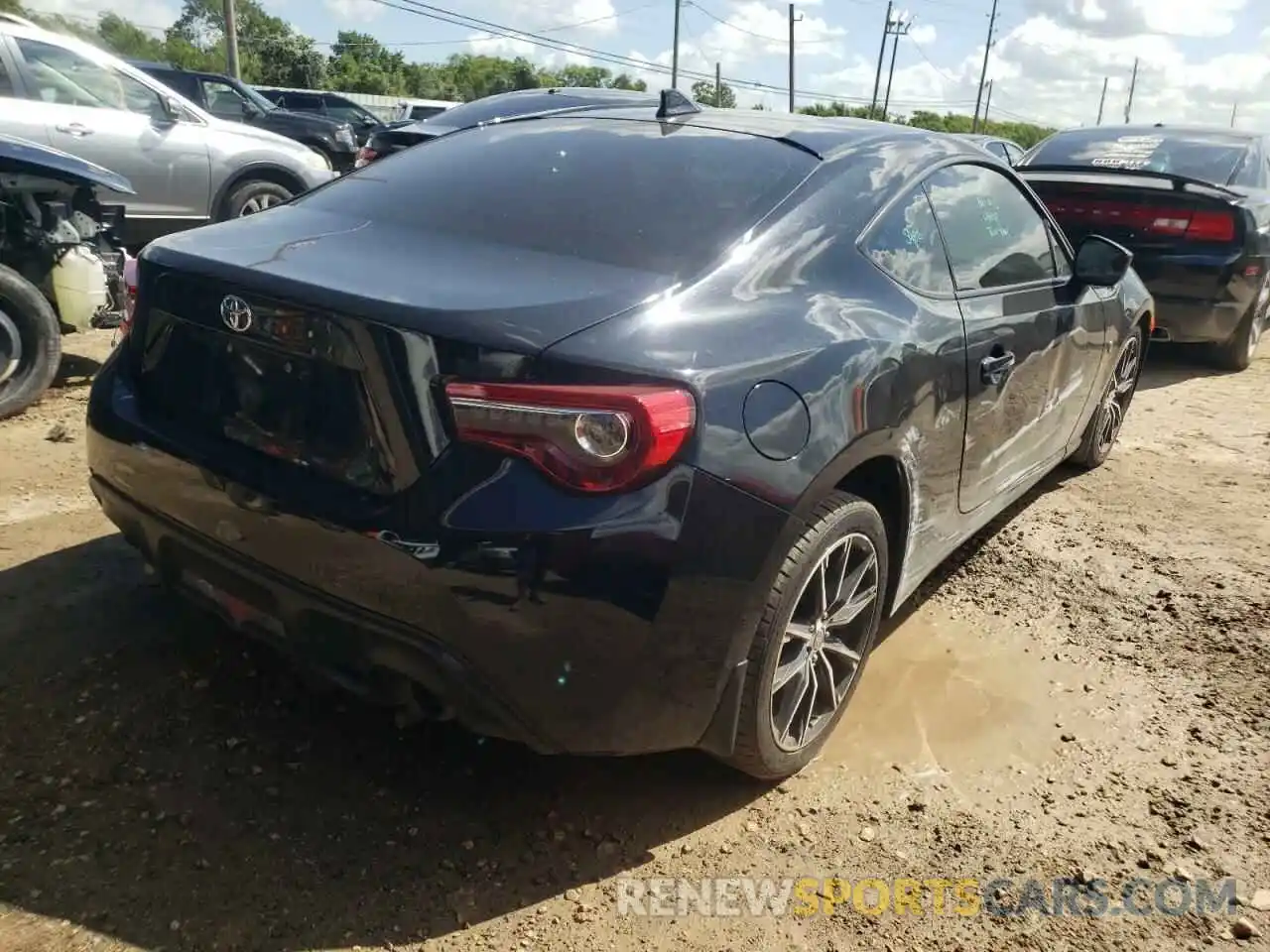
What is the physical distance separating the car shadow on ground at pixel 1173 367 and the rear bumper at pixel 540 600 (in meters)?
5.75

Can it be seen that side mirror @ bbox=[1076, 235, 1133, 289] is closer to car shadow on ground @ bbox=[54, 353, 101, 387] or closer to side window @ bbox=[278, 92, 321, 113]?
car shadow on ground @ bbox=[54, 353, 101, 387]

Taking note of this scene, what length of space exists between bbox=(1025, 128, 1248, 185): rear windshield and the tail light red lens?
0.56 metres

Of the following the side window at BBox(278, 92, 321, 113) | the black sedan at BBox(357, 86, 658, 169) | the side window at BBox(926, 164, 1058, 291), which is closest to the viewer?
the side window at BBox(926, 164, 1058, 291)

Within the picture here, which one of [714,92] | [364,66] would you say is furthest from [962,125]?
[364,66]

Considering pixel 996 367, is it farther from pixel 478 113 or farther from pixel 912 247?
pixel 478 113

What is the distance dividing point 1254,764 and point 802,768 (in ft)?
4.12

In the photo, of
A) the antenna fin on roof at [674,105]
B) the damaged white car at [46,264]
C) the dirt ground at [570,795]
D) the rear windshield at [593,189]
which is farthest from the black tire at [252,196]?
the rear windshield at [593,189]

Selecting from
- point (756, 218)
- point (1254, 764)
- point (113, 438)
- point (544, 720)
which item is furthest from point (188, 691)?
point (1254, 764)

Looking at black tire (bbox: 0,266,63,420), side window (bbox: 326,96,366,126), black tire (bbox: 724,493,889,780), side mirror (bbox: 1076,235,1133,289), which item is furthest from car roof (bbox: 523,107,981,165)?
side window (bbox: 326,96,366,126)

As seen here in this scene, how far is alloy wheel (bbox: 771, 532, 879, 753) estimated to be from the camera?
241cm

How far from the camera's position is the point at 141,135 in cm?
761

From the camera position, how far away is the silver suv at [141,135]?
23.0 ft

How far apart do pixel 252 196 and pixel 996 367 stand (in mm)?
7032

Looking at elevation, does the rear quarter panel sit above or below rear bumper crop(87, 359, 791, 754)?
above
